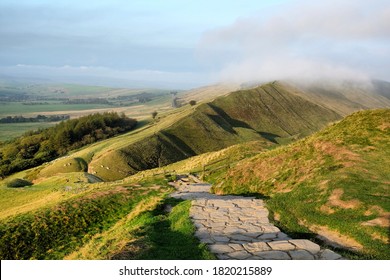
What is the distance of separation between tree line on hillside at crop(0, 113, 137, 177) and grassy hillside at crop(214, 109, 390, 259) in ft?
310

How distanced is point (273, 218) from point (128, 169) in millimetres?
76026

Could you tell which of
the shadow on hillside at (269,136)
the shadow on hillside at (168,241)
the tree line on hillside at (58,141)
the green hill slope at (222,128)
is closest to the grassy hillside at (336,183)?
the shadow on hillside at (168,241)

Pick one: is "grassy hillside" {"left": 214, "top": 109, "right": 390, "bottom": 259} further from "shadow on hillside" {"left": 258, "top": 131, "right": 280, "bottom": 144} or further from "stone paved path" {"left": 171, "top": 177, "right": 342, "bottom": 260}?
"shadow on hillside" {"left": 258, "top": 131, "right": 280, "bottom": 144}

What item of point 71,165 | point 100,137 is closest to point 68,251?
point 71,165

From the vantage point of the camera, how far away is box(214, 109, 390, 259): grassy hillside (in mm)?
14891

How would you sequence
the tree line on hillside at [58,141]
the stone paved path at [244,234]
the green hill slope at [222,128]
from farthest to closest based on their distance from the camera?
the tree line on hillside at [58,141] → the green hill slope at [222,128] → the stone paved path at [244,234]

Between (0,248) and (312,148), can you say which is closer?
(0,248)

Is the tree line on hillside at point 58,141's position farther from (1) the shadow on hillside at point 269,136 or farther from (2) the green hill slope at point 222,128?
(1) the shadow on hillside at point 269,136

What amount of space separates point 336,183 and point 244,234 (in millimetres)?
6807

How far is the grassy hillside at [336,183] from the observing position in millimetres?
14891

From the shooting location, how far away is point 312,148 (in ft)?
83.2

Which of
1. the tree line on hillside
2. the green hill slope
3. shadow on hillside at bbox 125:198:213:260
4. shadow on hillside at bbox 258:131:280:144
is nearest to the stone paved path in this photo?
shadow on hillside at bbox 125:198:213:260

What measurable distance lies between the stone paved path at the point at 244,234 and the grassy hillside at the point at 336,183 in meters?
1.17
